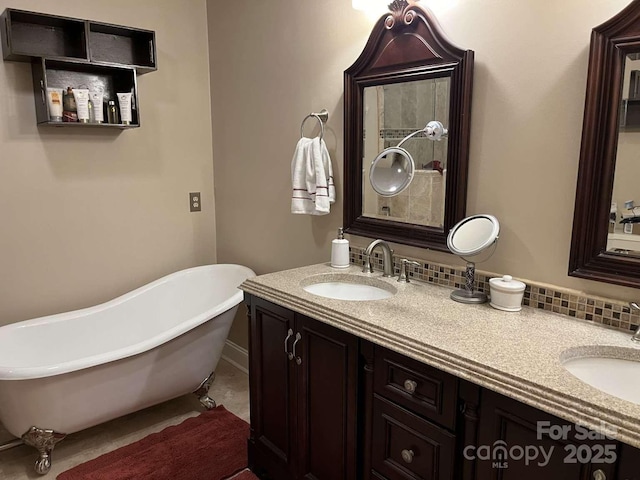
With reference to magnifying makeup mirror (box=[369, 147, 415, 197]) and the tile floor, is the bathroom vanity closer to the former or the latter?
magnifying makeup mirror (box=[369, 147, 415, 197])

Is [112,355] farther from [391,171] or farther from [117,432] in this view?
[391,171]

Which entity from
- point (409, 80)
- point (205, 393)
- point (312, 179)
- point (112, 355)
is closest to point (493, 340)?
point (409, 80)

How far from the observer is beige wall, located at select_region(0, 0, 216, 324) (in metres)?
2.53

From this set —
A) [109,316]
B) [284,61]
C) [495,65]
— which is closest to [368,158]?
[495,65]

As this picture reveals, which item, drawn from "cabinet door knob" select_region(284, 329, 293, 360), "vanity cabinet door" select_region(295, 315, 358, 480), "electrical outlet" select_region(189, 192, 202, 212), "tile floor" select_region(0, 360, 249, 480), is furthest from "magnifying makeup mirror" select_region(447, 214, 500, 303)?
"electrical outlet" select_region(189, 192, 202, 212)

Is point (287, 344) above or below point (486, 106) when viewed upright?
below

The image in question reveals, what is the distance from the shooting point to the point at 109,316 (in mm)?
2670

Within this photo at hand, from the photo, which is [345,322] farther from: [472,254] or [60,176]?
[60,176]

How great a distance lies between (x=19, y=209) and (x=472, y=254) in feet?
7.44

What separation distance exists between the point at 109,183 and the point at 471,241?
2087mm

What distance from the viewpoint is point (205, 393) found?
8.79 feet

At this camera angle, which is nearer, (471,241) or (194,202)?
(471,241)

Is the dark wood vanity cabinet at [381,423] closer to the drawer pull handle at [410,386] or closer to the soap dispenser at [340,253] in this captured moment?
the drawer pull handle at [410,386]

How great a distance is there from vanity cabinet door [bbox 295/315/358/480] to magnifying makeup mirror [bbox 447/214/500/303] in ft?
1.53
